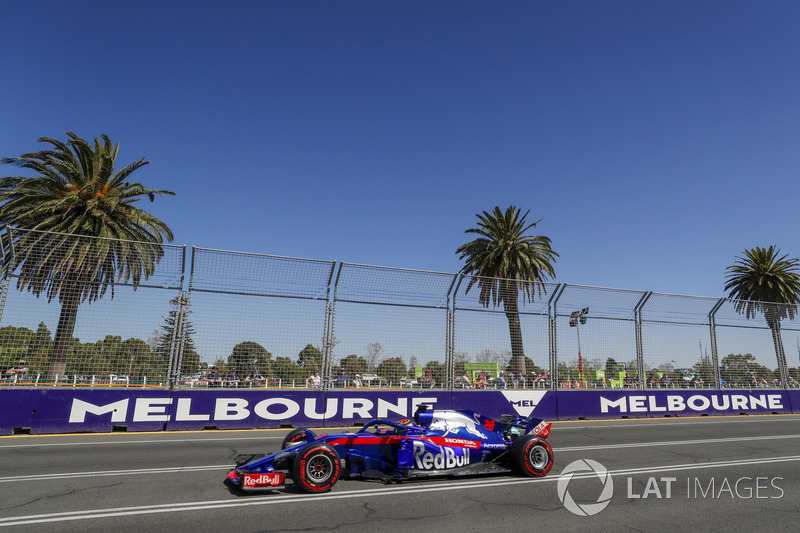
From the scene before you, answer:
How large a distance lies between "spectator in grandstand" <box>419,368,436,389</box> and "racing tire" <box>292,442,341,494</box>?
7.23 meters

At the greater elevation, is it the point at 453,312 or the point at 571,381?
the point at 453,312

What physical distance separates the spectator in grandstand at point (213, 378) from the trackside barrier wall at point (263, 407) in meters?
0.22

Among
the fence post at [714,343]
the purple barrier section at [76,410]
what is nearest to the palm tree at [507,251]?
the fence post at [714,343]

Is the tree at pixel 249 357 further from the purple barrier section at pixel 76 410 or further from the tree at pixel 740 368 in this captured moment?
the tree at pixel 740 368

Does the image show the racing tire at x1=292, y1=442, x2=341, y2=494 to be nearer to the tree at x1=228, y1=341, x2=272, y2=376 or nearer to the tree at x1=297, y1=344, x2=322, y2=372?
the tree at x1=228, y1=341, x2=272, y2=376

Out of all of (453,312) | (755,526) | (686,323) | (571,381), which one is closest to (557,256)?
(686,323)

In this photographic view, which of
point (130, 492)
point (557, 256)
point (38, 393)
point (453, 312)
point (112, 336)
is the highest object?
point (557, 256)

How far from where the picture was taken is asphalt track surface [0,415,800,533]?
182 inches

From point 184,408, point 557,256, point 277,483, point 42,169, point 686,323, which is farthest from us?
point 557,256

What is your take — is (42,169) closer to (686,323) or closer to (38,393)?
(38,393)

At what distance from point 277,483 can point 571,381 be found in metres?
11.8

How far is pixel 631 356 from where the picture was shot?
51.4 ft

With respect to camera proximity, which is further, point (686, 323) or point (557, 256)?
point (557, 256)

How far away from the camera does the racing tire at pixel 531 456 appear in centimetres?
661
